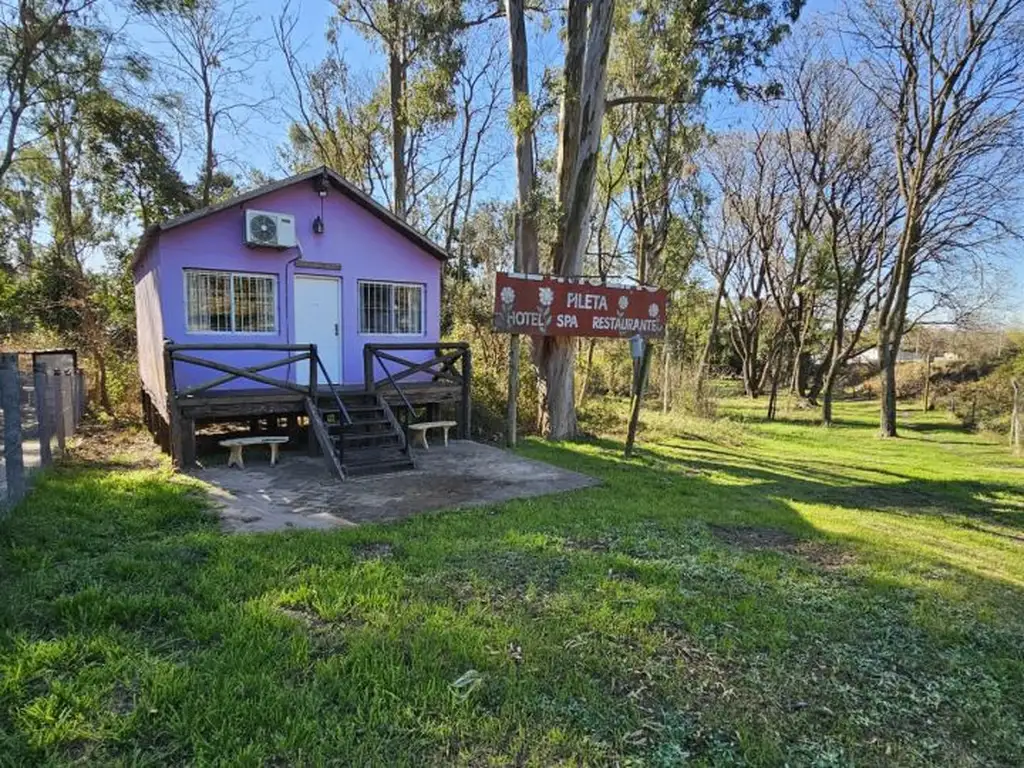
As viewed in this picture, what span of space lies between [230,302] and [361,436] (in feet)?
11.3

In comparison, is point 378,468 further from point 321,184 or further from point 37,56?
point 37,56

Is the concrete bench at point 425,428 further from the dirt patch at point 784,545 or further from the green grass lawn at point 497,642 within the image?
the dirt patch at point 784,545

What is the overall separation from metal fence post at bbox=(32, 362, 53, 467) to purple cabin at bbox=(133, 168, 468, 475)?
4.28ft

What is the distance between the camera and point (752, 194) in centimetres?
2712

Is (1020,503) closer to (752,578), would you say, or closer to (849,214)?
(752,578)

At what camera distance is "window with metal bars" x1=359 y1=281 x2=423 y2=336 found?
1070 centimetres

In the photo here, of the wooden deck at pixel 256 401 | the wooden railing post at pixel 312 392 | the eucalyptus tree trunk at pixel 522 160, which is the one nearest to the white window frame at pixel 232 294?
the wooden deck at pixel 256 401

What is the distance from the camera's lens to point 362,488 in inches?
274

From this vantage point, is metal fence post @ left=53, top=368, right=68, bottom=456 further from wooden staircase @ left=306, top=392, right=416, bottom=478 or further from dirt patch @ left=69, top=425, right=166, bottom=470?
wooden staircase @ left=306, top=392, right=416, bottom=478

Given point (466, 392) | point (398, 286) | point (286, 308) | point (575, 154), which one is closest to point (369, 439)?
point (466, 392)

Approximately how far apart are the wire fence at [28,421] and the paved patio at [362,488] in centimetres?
170

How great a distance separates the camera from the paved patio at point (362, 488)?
5795 millimetres

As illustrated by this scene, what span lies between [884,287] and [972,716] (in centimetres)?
2545

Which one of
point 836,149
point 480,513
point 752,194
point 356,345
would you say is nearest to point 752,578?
point 480,513
